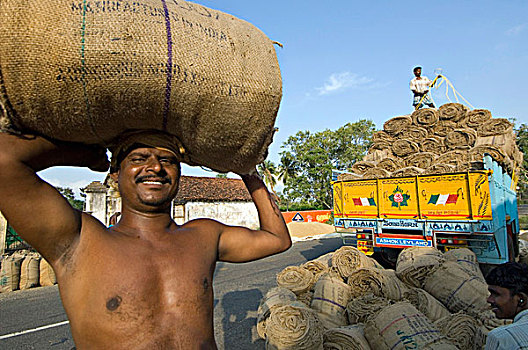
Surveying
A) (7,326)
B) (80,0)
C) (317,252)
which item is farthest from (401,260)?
(317,252)

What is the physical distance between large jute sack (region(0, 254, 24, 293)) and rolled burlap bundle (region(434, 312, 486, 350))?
9.18 m

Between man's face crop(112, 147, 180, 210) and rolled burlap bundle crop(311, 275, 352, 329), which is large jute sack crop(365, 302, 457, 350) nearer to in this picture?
rolled burlap bundle crop(311, 275, 352, 329)

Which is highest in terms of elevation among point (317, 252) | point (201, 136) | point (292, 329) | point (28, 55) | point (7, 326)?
point (28, 55)

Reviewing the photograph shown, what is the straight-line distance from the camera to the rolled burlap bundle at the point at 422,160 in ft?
23.3

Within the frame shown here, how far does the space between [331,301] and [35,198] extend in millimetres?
3349

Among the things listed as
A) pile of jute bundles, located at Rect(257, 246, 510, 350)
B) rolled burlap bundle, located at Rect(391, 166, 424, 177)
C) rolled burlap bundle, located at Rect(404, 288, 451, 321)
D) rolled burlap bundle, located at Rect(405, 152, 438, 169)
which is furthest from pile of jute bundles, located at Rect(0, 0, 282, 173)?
rolled burlap bundle, located at Rect(405, 152, 438, 169)

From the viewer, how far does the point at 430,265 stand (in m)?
4.43

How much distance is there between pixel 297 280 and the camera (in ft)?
14.0

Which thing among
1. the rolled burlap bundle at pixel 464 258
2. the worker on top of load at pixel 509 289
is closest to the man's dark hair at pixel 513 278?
the worker on top of load at pixel 509 289

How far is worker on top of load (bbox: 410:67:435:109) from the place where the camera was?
31.7 feet

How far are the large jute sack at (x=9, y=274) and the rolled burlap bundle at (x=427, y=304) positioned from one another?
882cm

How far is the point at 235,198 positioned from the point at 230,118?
68.0 ft

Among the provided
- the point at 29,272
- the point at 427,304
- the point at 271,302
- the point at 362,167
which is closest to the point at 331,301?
the point at 271,302

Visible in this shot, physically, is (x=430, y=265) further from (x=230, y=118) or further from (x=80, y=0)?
(x=80, y=0)
